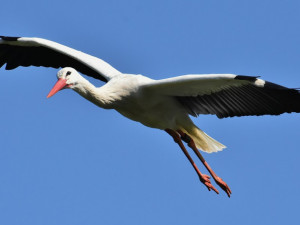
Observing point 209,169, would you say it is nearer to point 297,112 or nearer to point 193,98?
point 193,98

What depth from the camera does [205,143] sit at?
9.98 meters

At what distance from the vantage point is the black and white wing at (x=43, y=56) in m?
10.1

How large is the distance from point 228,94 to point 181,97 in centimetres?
65

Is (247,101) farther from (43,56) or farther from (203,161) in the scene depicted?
(43,56)

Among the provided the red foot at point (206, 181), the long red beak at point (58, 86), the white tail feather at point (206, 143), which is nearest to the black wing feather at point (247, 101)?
the white tail feather at point (206, 143)

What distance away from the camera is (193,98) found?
357 inches

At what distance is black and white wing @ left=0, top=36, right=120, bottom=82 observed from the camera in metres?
10.1

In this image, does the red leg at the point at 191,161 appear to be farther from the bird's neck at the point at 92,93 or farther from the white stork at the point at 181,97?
the bird's neck at the point at 92,93

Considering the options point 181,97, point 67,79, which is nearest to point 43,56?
point 67,79

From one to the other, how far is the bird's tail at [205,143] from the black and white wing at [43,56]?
1.36 m

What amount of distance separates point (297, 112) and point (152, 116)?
1.68 m

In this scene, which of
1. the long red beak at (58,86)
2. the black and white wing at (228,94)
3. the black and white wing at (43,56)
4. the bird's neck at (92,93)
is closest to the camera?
the black and white wing at (228,94)

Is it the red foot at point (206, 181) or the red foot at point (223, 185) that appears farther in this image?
the red foot at point (206, 181)

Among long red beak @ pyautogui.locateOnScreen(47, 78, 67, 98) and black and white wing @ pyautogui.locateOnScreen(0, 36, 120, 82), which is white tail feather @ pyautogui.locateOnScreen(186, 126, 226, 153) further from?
long red beak @ pyautogui.locateOnScreen(47, 78, 67, 98)
